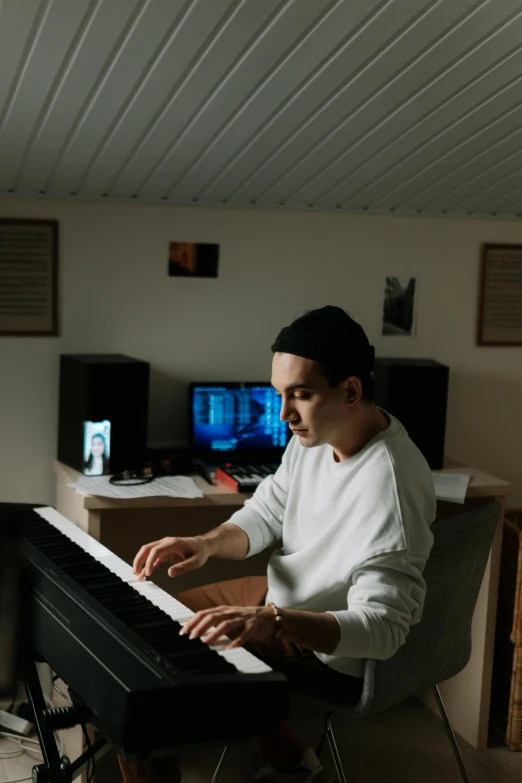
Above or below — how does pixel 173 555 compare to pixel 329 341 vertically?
below

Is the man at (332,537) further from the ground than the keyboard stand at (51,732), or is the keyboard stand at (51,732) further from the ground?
the man at (332,537)

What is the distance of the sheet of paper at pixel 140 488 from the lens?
8.59 feet

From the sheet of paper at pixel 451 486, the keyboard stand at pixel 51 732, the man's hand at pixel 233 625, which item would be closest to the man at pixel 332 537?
the man's hand at pixel 233 625

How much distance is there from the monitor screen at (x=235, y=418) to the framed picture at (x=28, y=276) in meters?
0.58

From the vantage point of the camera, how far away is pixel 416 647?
7.10 ft

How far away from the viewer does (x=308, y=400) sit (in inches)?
77.7

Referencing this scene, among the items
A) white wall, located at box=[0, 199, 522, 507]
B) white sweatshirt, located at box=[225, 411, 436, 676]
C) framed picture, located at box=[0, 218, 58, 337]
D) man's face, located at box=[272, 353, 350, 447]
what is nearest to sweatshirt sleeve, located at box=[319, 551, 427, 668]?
white sweatshirt, located at box=[225, 411, 436, 676]

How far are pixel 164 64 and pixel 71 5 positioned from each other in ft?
1.11

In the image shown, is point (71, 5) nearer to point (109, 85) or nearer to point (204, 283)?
point (109, 85)

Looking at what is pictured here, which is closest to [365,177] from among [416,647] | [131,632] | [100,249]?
[100,249]

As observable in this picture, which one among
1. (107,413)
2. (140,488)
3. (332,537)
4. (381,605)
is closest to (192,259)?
(107,413)

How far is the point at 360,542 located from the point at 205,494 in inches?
34.2

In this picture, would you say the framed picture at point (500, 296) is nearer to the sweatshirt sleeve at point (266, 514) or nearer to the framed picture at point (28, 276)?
the sweatshirt sleeve at point (266, 514)

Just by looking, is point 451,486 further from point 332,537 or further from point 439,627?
point 332,537
